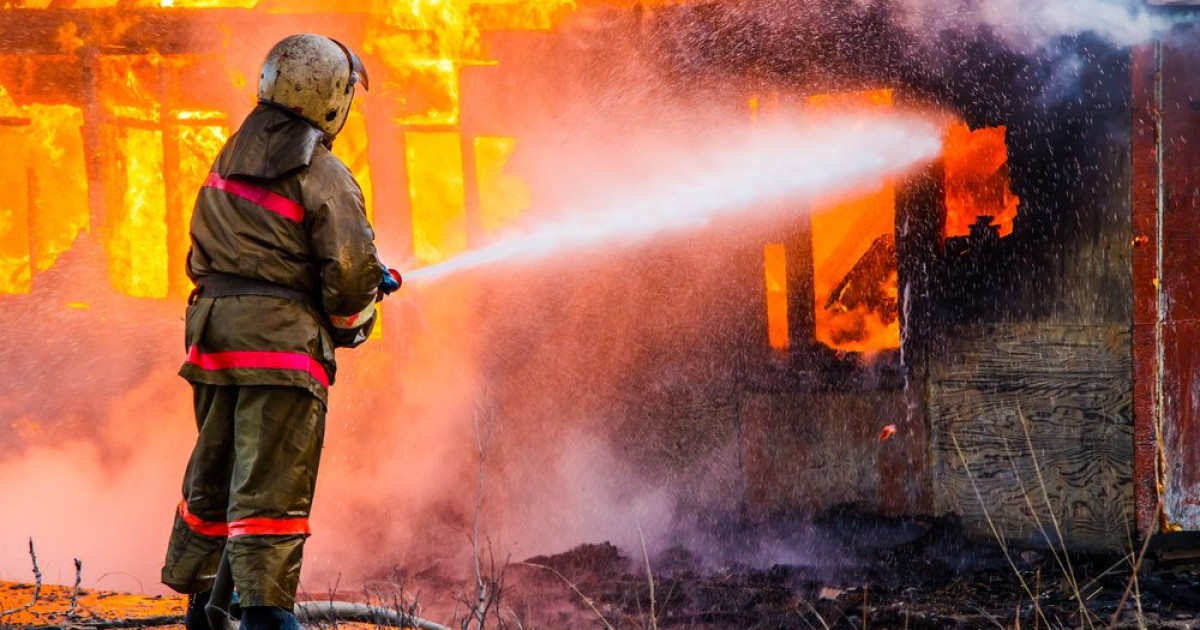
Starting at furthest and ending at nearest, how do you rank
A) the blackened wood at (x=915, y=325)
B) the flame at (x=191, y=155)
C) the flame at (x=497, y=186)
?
the flame at (x=191, y=155) < the flame at (x=497, y=186) < the blackened wood at (x=915, y=325)

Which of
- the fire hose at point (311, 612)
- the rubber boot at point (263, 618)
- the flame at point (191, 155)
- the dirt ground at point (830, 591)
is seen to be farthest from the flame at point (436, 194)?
the rubber boot at point (263, 618)

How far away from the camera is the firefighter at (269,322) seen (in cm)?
371

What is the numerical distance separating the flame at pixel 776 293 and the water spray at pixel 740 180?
330 mm

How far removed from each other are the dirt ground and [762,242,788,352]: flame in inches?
55.0

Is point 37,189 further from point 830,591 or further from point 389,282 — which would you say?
point 830,591

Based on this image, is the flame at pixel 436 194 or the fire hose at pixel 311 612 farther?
the flame at pixel 436 194

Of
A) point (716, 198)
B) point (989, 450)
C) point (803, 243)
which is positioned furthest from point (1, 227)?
point (989, 450)

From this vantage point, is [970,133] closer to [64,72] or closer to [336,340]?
[336,340]

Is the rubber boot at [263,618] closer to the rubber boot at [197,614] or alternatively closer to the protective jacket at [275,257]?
the rubber boot at [197,614]

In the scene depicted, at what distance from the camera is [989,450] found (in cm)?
732

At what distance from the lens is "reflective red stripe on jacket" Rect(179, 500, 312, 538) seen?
368 cm

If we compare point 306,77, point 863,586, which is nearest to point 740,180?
point 863,586

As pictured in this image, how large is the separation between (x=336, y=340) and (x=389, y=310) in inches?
170

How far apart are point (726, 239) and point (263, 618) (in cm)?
496
